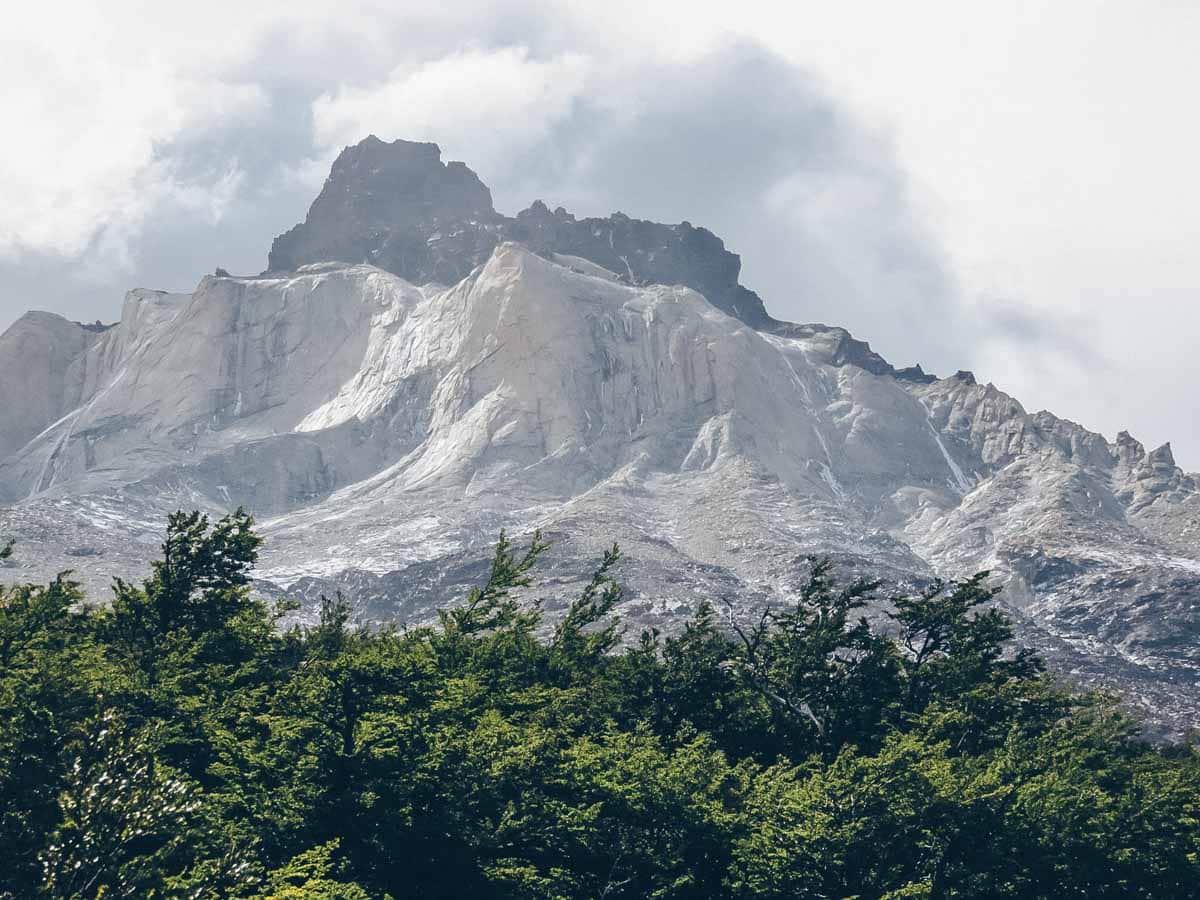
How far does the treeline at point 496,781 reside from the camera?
36.8 metres

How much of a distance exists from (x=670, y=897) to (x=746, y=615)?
10331cm

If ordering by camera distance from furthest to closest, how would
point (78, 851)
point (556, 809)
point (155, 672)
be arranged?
point (155, 672) < point (556, 809) < point (78, 851)

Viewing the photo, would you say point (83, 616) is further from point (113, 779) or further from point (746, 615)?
point (746, 615)

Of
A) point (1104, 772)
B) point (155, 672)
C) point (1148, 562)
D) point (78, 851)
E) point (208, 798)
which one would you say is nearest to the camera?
point (78, 851)

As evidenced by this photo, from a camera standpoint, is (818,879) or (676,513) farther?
(676,513)

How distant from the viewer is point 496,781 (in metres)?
45.4

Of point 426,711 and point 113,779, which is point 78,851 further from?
point 426,711

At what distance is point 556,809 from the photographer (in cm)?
4566

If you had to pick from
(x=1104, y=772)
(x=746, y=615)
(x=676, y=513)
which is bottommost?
(x=1104, y=772)

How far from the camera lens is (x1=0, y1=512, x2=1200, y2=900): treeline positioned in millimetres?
36781

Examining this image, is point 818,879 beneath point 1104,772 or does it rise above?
beneath

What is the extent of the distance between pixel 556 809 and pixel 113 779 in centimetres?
1525

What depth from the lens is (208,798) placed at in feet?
139

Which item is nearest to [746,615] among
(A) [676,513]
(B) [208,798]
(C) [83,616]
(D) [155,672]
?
(A) [676,513]
